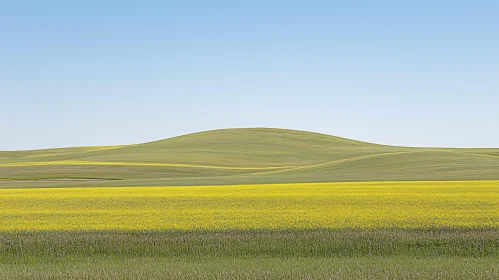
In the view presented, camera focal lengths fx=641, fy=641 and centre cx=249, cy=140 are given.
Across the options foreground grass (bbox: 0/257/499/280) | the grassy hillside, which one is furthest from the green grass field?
the grassy hillside

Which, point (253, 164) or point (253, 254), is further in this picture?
point (253, 164)

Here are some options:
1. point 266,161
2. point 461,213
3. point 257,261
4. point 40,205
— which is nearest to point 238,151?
point 266,161

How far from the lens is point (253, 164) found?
78000 millimetres

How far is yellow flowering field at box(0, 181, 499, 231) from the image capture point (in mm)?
17797

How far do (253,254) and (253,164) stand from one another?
6322cm

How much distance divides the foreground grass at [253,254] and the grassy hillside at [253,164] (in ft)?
93.7

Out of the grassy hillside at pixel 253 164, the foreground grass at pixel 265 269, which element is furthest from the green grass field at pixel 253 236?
the grassy hillside at pixel 253 164

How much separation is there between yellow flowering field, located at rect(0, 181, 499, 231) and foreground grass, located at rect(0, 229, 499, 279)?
122 cm

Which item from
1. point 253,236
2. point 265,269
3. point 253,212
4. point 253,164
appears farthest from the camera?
point 253,164

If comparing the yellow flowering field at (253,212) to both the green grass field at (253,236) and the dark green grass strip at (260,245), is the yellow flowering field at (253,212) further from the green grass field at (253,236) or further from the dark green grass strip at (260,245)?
the dark green grass strip at (260,245)

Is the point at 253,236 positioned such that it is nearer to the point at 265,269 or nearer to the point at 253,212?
the point at 265,269

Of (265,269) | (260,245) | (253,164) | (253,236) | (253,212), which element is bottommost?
(265,269)

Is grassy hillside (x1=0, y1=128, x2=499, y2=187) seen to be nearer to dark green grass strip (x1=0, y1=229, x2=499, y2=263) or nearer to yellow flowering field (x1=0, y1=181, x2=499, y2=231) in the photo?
yellow flowering field (x1=0, y1=181, x2=499, y2=231)

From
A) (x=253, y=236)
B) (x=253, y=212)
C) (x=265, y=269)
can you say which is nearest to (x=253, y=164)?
(x=253, y=212)
